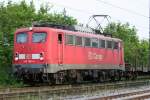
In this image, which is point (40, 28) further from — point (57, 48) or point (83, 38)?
point (83, 38)

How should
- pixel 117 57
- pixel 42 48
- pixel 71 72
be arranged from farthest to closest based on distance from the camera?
pixel 117 57
pixel 71 72
pixel 42 48

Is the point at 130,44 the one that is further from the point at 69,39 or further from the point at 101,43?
the point at 69,39

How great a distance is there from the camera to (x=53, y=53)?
23.6 m

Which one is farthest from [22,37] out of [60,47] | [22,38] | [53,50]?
[60,47]

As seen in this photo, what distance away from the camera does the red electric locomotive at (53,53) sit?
2345cm

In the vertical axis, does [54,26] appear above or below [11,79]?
above

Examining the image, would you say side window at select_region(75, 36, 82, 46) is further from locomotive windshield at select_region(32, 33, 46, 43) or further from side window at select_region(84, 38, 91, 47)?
locomotive windshield at select_region(32, 33, 46, 43)

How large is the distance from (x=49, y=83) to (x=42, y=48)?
2.32 m

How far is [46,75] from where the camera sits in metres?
23.5

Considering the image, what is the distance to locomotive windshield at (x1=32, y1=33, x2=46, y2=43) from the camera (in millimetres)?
23734

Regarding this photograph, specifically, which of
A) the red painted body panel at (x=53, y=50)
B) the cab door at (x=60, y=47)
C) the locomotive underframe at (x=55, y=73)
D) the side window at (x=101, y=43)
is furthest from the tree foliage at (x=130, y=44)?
the cab door at (x=60, y=47)

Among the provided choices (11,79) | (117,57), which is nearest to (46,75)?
(11,79)

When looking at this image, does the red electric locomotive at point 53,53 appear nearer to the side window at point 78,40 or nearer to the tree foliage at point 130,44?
the side window at point 78,40

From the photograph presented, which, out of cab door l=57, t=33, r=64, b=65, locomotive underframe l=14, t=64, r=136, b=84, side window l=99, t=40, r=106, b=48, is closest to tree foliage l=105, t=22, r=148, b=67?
side window l=99, t=40, r=106, b=48
